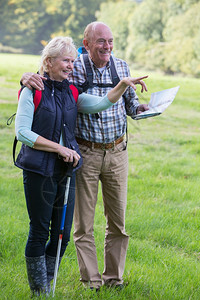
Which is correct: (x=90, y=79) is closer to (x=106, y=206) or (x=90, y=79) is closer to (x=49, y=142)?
(x=49, y=142)

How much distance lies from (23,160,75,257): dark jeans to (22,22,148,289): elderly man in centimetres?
32

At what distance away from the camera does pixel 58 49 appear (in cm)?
329

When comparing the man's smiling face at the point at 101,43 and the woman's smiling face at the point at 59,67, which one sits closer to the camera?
the woman's smiling face at the point at 59,67

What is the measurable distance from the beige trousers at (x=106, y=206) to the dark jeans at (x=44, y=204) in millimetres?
287

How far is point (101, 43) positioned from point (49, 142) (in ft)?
3.05

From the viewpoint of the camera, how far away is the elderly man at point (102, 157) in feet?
12.2

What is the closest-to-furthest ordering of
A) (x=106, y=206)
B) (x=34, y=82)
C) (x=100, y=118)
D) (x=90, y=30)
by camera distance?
1. (x=34, y=82)
2. (x=90, y=30)
3. (x=100, y=118)
4. (x=106, y=206)

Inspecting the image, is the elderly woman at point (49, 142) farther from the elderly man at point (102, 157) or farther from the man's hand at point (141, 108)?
the man's hand at point (141, 108)

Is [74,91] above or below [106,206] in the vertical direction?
above

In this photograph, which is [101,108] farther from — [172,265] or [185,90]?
[185,90]

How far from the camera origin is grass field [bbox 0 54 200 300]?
3.98 meters

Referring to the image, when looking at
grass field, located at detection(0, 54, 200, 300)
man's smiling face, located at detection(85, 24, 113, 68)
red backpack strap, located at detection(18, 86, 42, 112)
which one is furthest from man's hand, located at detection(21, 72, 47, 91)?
grass field, located at detection(0, 54, 200, 300)

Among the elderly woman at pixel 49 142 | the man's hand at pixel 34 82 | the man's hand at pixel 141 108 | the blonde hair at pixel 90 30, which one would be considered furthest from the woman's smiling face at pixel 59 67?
the man's hand at pixel 141 108

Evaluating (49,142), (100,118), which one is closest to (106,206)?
(100,118)
